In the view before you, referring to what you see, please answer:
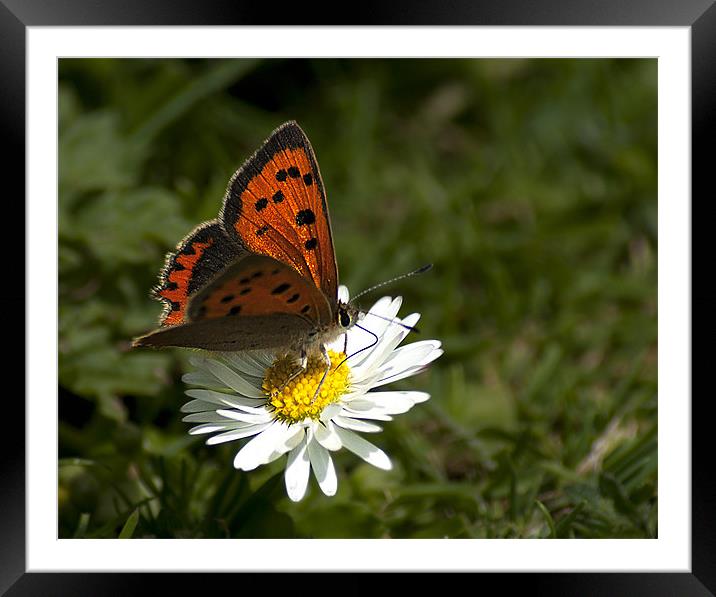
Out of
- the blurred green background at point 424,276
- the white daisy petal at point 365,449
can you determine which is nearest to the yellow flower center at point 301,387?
the white daisy petal at point 365,449

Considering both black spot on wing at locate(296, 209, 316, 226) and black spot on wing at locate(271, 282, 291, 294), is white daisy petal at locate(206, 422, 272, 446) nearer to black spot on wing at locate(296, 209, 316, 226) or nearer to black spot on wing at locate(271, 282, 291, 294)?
black spot on wing at locate(271, 282, 291, 294)

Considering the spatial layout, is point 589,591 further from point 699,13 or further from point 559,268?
point 559,268

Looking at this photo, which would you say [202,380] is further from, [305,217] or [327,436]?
[305,217]

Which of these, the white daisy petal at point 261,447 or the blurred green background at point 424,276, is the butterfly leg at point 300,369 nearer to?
the white daisy petal at point 261,447

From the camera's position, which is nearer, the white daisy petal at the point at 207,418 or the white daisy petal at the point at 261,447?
the white daisy petal at the point at 261,447

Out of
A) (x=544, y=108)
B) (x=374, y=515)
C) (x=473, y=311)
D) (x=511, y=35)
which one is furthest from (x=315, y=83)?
(x=374, y=515)

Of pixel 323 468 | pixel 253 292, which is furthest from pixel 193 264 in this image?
pixel 323 468

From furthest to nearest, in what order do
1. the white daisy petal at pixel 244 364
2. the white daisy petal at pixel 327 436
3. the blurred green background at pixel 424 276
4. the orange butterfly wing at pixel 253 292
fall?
the blurred green background at pixel 424 276, the white daisy petal at pixel 244 364, the white daisy petal at pixel 327 436, the orange butterfly wing at pixel 253 292
